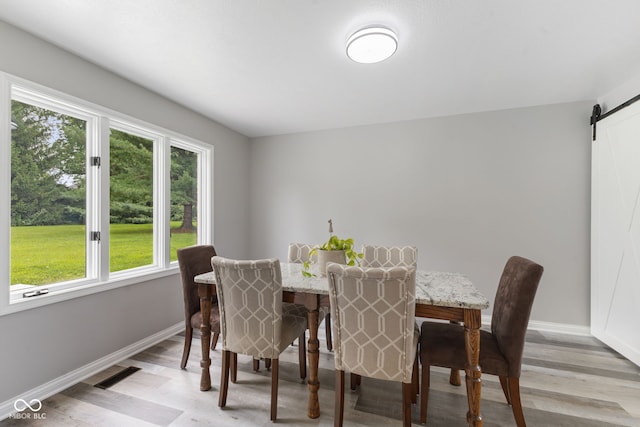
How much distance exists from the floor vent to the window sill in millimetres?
653

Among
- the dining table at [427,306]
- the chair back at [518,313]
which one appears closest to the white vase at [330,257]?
the dining table at [427,306]

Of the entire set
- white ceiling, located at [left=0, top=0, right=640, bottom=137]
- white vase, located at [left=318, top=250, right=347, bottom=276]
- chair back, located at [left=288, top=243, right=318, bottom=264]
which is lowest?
chair back, located at [left=288, top=243, right=318, bottom=264]

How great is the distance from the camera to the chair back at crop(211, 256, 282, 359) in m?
1.64

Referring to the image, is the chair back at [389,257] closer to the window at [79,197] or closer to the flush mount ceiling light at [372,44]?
the flush mount ceiling light at [372,44]

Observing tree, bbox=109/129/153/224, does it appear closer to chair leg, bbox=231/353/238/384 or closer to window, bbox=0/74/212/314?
window, bbox=0/74/212/314

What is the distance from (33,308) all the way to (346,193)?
121 inches

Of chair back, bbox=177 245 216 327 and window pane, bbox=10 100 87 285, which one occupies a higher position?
window pane, bbox=10 100 87 285

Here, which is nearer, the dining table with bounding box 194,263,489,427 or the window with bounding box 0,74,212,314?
the dining table with bounding box 194,263,489,427

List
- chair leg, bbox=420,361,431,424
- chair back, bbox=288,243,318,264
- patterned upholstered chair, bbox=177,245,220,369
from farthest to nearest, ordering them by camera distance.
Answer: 1. chair back, bbox=288,243,318,264
2. patterned upholstered chair, bbox=177,245,220,369
3. chair leg, bbox=420,361,431,424

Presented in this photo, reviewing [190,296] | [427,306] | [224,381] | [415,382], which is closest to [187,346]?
[190,296]

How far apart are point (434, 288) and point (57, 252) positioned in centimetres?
268

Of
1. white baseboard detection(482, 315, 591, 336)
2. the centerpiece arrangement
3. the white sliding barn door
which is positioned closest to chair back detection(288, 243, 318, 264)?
the centerpiece arrangement

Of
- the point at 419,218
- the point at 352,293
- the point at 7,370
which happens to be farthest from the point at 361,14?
the point at 7,370

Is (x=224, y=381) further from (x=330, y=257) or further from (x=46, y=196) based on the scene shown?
(x=46, y=196)
